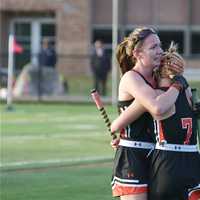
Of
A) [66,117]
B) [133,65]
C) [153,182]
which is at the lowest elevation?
[66,117]

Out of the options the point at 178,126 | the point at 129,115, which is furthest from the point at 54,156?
the point at 178,126

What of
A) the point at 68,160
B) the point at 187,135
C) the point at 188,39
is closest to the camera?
the point at 187,135

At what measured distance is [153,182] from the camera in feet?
20.8

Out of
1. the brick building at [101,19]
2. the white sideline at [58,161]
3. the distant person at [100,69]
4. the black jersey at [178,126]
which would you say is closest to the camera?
the black jersey at [178,126]

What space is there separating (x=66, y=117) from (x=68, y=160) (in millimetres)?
9902

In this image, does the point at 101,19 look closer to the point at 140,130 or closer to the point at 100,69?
the point at 100,69

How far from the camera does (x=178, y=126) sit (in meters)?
6.29

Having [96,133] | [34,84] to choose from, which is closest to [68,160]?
[96,133]

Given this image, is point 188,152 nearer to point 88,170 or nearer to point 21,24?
point 88,170

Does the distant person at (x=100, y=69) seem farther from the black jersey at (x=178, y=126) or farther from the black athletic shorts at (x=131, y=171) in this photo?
the black jersey at (x=178, y=126)

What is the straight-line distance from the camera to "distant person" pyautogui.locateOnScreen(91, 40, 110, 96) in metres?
32.3

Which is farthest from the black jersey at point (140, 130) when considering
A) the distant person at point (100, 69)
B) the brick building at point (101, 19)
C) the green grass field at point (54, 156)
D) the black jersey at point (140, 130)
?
the brick building at point (101, 19)

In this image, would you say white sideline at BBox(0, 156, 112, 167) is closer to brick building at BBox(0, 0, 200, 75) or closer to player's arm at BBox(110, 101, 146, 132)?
player's arm at BBox(110, 101, 146, 132)

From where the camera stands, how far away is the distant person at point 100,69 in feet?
106
